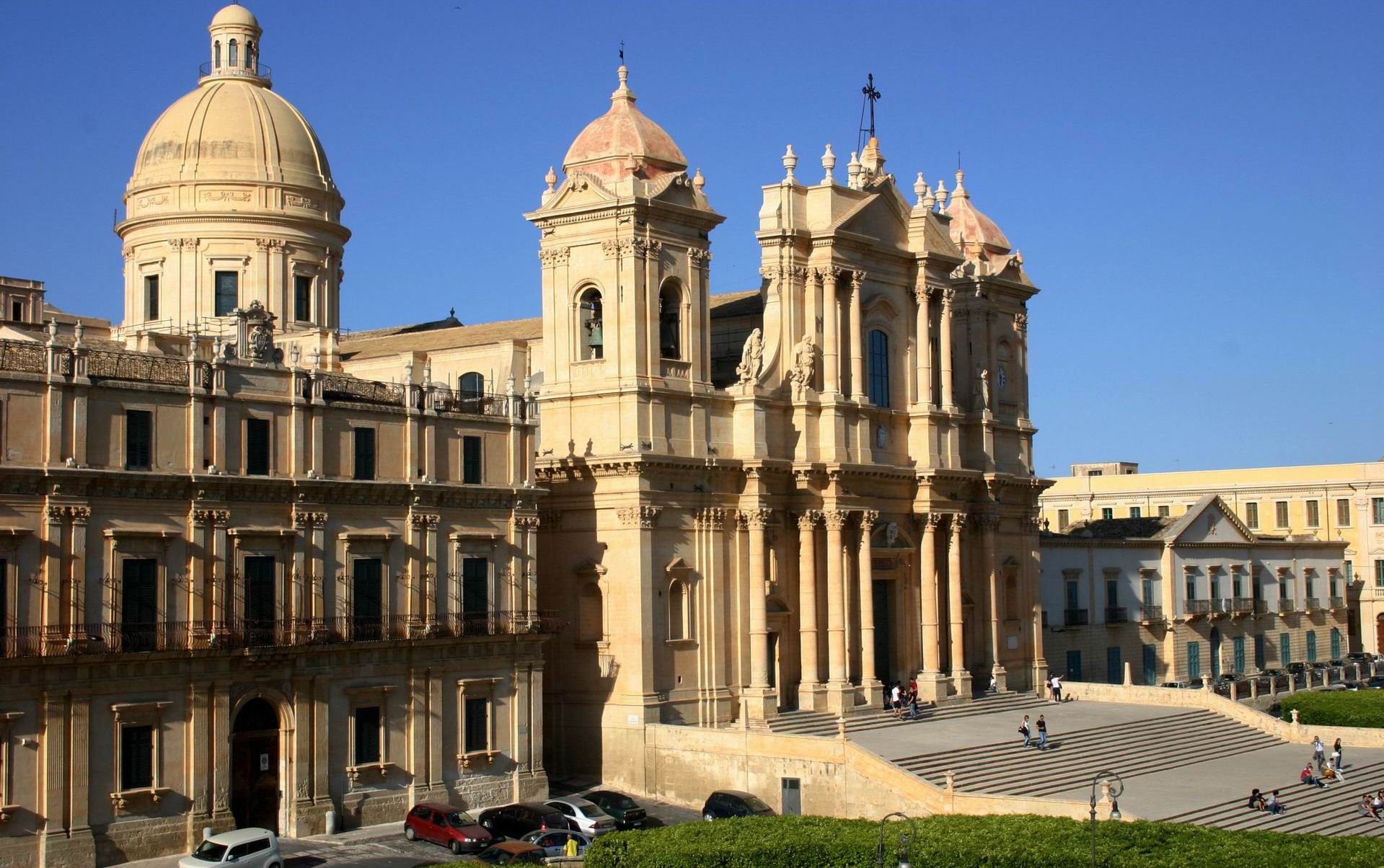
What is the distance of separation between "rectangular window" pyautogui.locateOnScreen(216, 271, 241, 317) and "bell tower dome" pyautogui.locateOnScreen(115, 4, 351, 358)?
3cm

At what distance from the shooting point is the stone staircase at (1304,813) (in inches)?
1820

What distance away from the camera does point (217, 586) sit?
4138 cm

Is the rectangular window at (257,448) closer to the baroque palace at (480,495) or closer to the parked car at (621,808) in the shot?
the baroque palace at (480,495)

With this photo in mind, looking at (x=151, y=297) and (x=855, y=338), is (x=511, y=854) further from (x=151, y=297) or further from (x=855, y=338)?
(x=151, y=297)

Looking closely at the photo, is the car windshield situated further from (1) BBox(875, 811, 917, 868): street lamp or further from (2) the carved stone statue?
(2) the carved stone statue

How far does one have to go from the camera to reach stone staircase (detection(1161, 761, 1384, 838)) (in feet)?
152

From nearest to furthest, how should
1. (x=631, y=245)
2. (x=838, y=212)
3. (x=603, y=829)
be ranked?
(x=603, y=829), (x=631, y=245), (x=838, y=212)

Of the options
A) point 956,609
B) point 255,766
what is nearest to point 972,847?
point 255,766

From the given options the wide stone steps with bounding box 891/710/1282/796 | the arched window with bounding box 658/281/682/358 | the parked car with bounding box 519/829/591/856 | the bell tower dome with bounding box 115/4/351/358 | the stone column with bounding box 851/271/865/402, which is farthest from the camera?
the bell tower dome with bounding box 115/4/351/358

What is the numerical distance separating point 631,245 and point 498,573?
34.8ft

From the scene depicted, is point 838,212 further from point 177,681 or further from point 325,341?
point 177,681

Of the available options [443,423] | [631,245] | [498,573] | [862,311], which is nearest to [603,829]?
[498,573]

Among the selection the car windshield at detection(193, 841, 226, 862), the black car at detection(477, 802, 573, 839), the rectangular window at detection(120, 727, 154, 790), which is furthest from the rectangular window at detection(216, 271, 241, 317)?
the car windshield at detection(193, 841, 226, 862)

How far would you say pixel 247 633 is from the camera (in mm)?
41688
